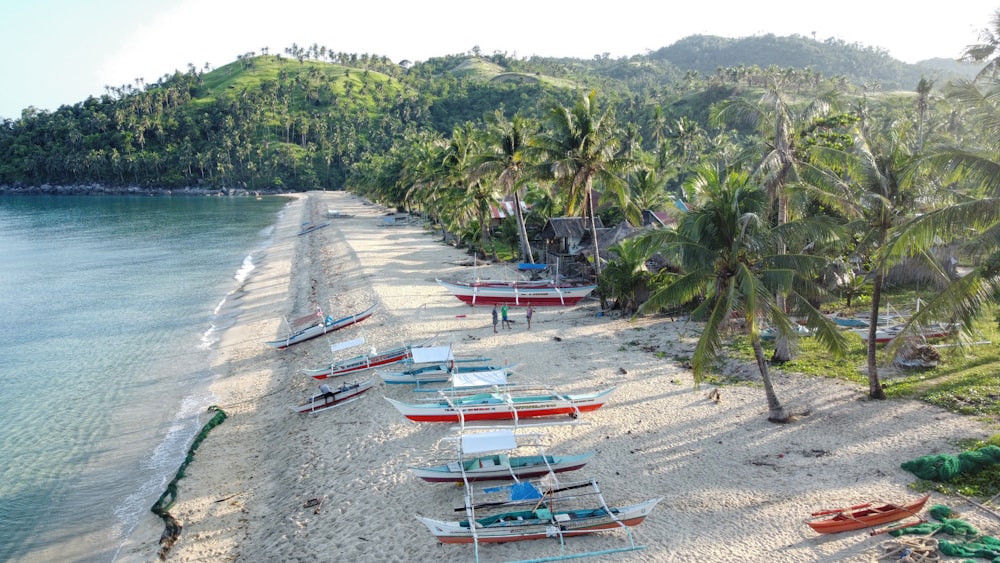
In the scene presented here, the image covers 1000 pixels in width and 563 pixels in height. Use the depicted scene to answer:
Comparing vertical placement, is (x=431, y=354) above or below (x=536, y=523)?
above

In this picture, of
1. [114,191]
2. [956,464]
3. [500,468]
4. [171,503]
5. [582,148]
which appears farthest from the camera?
[114,191]

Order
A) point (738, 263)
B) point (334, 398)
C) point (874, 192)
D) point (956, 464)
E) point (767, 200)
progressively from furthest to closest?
point (334, 398) → point (767, 200) → point (874, 192) → point (738, 263) → point (956, 464)

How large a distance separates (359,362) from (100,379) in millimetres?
11211

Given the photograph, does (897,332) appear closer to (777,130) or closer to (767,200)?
(777,130)

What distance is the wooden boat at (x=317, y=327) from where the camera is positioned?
87.5 feet

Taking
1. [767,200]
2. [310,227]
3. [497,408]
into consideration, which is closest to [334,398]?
[497,408]

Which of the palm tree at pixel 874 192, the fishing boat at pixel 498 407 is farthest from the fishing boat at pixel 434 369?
the palm tree at pixel 874 192

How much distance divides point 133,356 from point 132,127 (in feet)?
510

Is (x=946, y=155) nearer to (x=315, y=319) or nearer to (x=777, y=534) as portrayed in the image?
(x=777, y=534)

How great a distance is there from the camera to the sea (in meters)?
15.5

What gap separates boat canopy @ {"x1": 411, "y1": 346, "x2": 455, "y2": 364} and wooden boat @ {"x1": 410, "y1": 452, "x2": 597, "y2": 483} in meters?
6.43

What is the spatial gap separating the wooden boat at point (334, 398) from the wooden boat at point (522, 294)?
1094 centimetres

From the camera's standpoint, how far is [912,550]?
10.2 m

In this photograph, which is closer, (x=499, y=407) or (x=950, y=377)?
(x=499, y=407)
